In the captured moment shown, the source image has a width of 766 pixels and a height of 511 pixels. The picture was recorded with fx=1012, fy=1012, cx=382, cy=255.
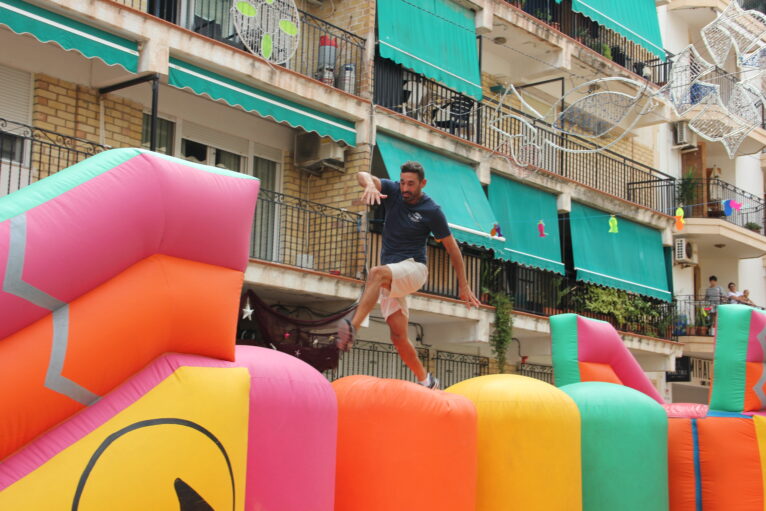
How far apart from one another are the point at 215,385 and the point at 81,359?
28.3 inches

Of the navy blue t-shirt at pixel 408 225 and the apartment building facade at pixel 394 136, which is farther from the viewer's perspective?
the apartment building facade at pixel 394 136

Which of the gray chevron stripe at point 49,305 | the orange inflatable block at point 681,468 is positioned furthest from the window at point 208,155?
the gray chevron stripe at point 49,305

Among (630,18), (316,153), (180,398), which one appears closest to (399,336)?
(180,398)

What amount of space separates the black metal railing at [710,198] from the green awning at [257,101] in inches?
445

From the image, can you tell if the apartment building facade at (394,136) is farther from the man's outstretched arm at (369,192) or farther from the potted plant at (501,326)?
the man's outstretched arm at (369,192)

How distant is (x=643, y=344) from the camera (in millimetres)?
23156

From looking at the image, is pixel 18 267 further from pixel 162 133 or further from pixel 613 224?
pixel 613 224

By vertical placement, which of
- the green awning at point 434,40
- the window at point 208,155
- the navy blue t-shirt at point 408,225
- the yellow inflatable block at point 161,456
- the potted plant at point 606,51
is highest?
the potted plant at point 606,51

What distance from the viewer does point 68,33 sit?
1270 cm

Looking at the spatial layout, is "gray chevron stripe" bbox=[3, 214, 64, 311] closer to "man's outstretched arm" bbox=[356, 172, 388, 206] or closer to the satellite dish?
"man's outstretched arm" bbox=[356, 172, 388, 206]

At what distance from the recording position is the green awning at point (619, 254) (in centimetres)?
2248

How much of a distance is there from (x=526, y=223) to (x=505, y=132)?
2326 millimetres

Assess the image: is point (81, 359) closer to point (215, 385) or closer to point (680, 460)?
point (215, 385)

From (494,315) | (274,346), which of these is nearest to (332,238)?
(274,346)
